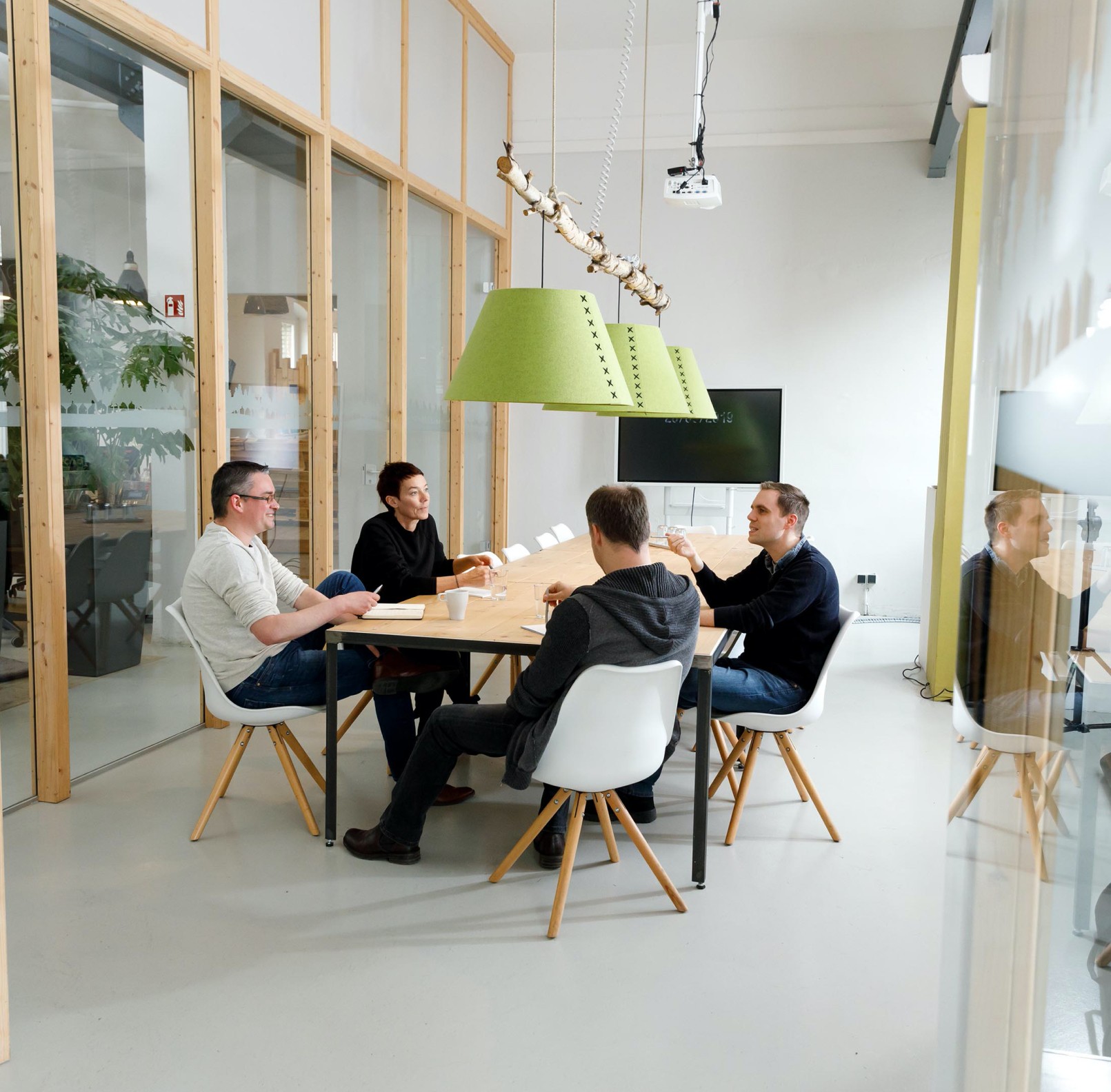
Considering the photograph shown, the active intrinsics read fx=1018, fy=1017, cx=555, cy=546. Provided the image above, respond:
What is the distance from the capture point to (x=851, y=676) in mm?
6223

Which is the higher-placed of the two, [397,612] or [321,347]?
[321,347]

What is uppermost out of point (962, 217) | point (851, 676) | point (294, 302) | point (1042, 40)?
point (962, 217)

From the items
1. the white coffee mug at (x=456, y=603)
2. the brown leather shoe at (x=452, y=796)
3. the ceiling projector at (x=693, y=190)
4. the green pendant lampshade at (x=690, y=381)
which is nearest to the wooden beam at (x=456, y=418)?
the ceiling projector at (x=693, y=190)

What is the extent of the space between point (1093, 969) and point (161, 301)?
175 inches

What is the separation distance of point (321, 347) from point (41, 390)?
2123mm

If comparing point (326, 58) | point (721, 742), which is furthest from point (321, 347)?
point (721, 742)

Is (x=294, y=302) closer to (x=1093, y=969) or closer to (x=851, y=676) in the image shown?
(x=851, y=676)

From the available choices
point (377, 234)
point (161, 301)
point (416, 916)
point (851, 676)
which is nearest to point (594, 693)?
point (416, 916)

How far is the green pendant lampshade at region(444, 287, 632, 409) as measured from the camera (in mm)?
2730

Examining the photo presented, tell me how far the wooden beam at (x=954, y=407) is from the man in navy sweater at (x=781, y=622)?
132cm

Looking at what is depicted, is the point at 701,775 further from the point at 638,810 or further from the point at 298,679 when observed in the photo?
the point at 298,679

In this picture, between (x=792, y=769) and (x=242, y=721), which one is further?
(x=792, y=769)

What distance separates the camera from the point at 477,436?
27.8ft

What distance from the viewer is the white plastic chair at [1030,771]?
733 mm
